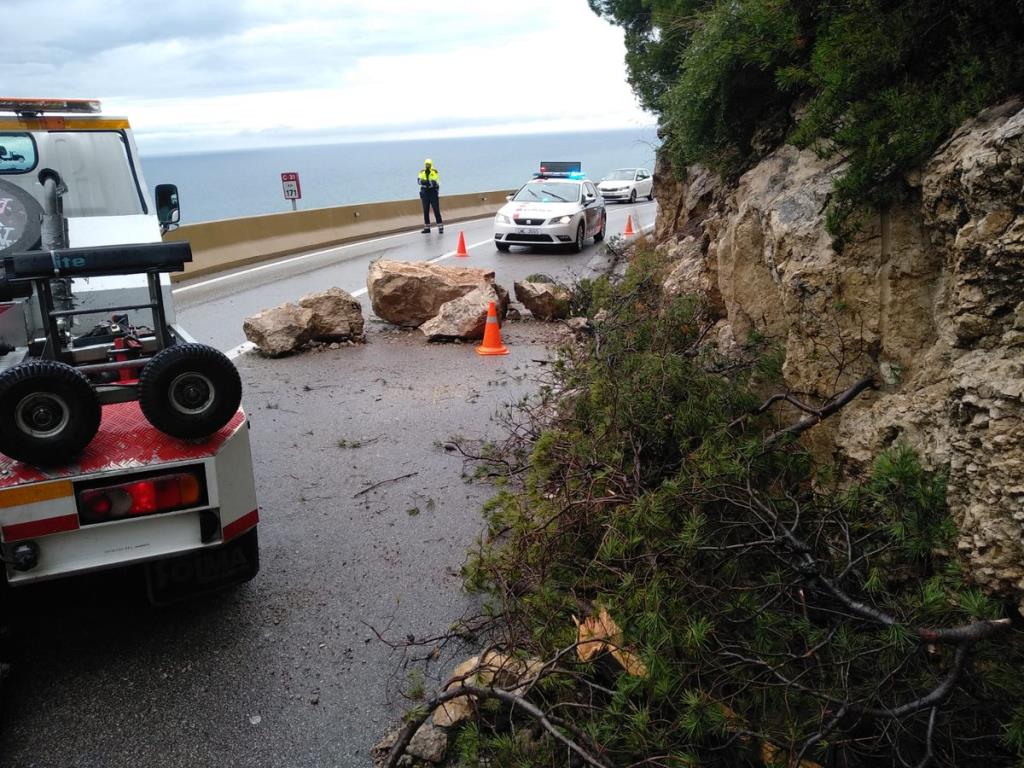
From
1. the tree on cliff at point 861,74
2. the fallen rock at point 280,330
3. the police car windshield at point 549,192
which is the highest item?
the tree on cliff at point 861,74

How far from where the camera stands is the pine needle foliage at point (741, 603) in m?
2.65

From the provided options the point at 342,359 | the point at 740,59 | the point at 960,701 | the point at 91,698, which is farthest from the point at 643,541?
the point at 342,359

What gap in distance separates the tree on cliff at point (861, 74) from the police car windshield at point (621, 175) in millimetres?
31386

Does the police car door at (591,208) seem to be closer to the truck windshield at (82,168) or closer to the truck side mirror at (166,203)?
the truck side mirror at (166,203)

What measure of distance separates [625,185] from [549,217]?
18.5m

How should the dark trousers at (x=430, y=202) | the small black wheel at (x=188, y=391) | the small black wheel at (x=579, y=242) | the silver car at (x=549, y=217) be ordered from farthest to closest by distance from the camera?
the dark trousers at (x=430, y=202) < the small black wheel at (x=579, y=242) < the silver car at (x=549, y=217) < the small black wheel at (x=188, y=391)

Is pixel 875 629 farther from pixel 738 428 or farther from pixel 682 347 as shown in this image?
pixel 682 347

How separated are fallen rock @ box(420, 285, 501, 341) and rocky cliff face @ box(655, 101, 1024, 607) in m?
5.18

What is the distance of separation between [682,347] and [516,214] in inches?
534

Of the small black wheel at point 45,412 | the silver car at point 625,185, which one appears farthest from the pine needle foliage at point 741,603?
the silver car at point 625,185

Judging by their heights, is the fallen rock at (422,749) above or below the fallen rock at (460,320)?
below

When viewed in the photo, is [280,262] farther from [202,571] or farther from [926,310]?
[926,310]

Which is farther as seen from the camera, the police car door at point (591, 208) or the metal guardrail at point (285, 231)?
the police car door at point (591, 208)

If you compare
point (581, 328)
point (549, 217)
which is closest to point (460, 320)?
point (581, 328)
